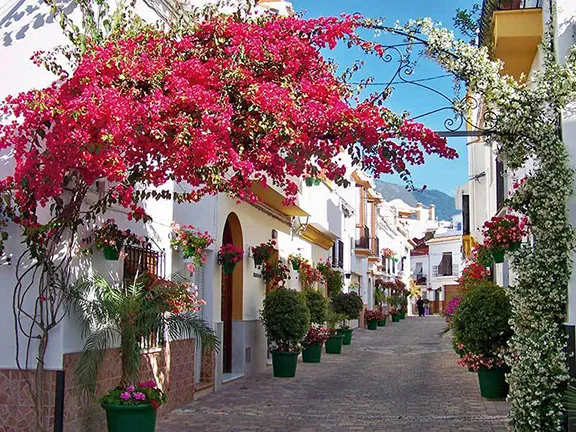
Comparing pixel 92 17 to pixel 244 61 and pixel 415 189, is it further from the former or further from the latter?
pixel 415 189

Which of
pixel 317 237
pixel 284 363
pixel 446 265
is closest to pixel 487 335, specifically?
pixel 284 363

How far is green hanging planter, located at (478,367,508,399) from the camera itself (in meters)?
12.6

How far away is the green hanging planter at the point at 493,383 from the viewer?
41.3 ft

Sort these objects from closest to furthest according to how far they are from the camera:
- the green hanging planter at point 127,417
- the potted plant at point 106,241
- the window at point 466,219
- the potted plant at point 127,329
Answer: the green hanging planter at point 127,417 → the potted plant at point 127,329 → the potted plant at point 106,241 → the window at point 466,219

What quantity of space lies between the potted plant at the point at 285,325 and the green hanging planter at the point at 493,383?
178 inches

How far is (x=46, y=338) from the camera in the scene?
817cm

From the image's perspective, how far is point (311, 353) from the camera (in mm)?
19672

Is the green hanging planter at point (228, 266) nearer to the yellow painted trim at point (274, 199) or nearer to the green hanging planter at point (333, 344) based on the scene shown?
the yellow painted trim at point (274, 199)

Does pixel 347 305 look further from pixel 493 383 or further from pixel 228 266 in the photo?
pixel 493 383

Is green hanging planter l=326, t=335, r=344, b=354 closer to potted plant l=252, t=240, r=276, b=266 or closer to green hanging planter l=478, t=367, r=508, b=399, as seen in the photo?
potted plant l=252, t=240, r=276, b=266

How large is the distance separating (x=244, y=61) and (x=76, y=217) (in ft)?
8.63

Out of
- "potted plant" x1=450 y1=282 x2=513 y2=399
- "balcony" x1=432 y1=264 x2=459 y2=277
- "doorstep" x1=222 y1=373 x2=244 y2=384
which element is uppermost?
"balcony" x1=432 y1=264 x2=459 y2=277

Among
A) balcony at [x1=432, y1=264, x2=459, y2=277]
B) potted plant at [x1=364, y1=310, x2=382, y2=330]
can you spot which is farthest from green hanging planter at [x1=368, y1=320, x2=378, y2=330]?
balcony at [x1=432, y1=264, x2=459, y2=277]

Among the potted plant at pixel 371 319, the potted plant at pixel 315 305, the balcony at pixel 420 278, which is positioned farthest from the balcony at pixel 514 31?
the balcony at pixel 420 278
